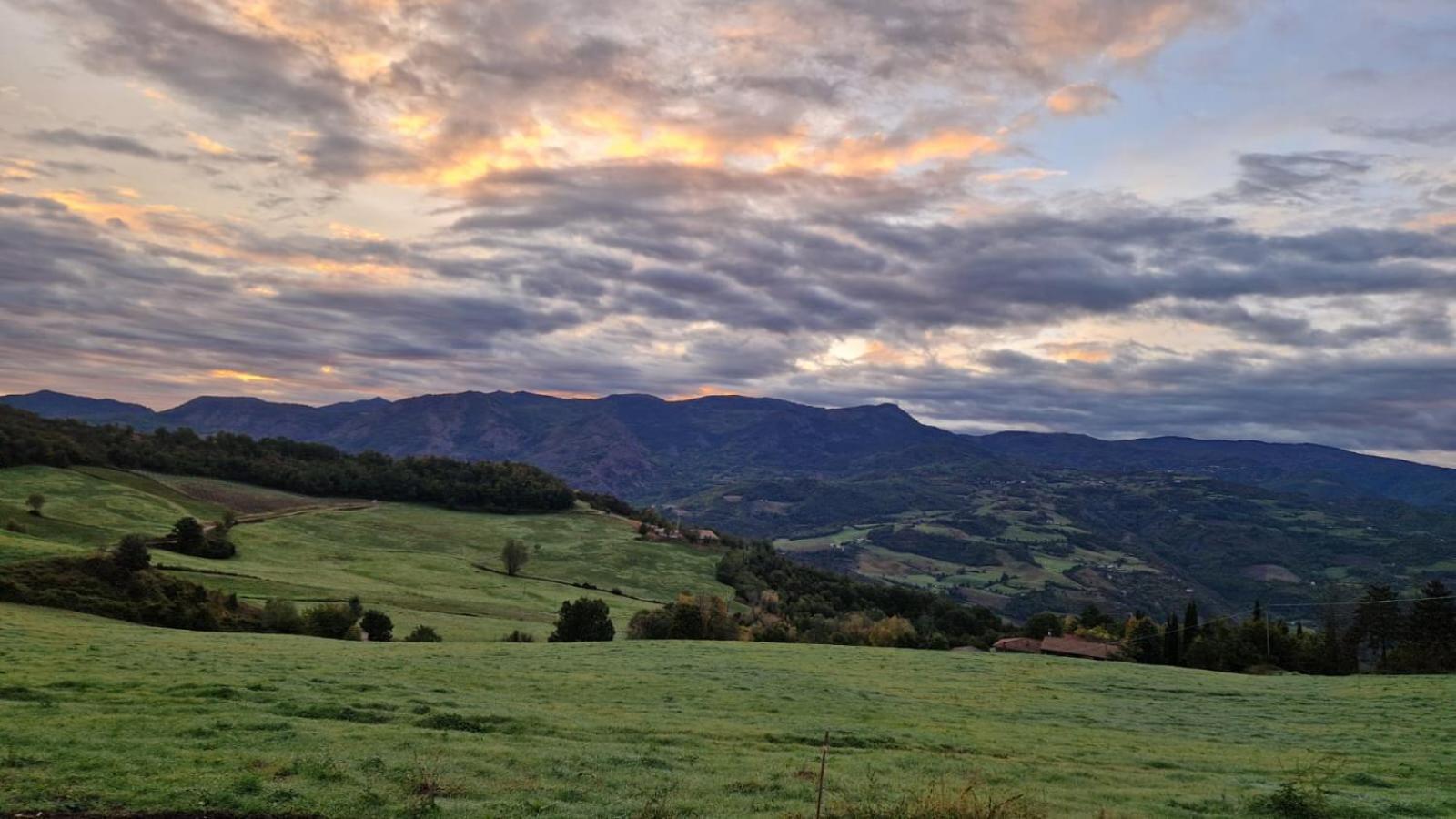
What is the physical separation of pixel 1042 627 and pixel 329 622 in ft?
337

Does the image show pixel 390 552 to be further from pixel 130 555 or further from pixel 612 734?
pixel 612 734

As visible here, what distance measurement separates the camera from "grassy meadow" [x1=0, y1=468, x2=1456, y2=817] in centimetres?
1712

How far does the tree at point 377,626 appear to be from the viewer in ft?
219

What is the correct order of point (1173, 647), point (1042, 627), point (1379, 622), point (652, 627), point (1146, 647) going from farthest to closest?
point (1042, 627) → point (1379, 622) → point (1146, 647) → point (1173, 647) → point (652, 627)

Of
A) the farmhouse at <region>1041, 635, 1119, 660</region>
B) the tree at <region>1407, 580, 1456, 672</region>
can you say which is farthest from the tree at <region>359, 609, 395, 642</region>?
the tree at <region>1407, 580, 1456, 672</region>

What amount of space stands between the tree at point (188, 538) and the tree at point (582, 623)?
52853 mm

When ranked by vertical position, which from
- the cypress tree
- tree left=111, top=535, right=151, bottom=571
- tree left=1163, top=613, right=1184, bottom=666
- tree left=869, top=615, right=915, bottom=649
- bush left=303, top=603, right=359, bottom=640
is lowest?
tree left=869, top=615, right=915, bottom=649

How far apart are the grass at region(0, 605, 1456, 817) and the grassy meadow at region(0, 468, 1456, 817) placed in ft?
0.41

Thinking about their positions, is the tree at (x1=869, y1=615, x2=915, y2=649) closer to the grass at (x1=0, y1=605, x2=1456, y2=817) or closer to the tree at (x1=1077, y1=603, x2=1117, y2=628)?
the tree at (x1=1077, y1=603, x2=1117, y2=628)

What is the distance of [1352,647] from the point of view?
93.8 m

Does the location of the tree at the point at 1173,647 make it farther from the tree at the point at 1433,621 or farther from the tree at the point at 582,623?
the tree at the point at 582,623

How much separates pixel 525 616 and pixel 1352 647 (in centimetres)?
10135

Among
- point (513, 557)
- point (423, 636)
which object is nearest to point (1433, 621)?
point (423, 636)

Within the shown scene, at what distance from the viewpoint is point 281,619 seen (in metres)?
61.0
